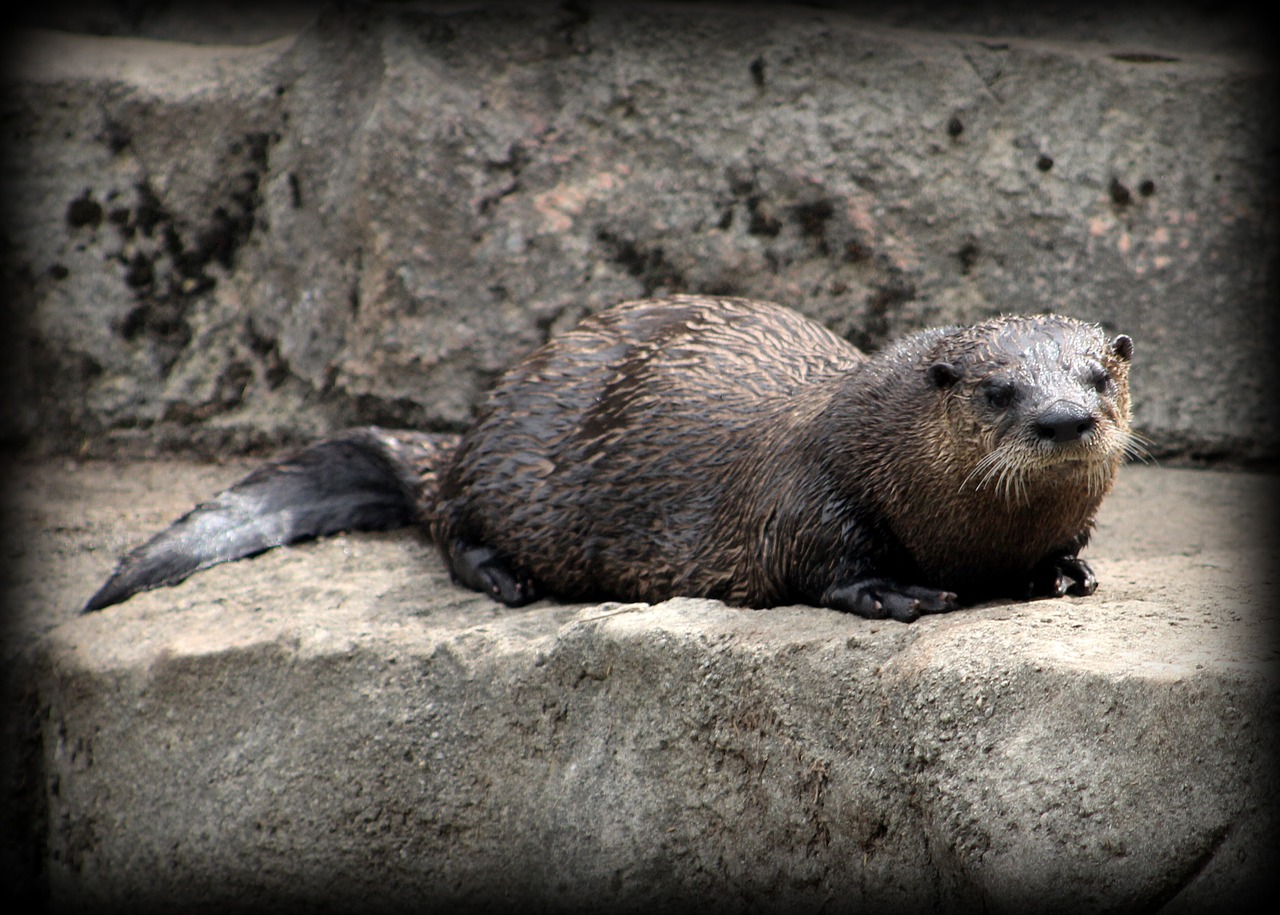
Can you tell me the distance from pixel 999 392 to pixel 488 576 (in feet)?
5.31

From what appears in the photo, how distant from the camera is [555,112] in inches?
194

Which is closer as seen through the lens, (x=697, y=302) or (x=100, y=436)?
(x=697, y=302)

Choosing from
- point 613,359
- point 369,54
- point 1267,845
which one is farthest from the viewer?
point 369,54

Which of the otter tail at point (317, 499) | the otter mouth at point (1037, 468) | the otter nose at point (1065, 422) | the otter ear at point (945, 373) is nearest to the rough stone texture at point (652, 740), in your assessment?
the otter tail at point (317, 499)

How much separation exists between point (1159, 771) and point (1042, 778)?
8.2 inches

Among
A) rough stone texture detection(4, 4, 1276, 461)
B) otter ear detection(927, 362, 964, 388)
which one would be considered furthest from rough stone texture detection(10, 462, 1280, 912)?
rough stone texture detection(4, 4, 1276, 461)

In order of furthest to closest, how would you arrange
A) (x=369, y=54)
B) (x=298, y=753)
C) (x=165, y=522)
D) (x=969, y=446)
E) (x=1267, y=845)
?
(x=369, y=54) → (x=165, y=522) → (x=298, y=753) → (x=969, y=446) → (x=1267, y=845)

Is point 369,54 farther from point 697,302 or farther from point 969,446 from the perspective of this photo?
point 969,446

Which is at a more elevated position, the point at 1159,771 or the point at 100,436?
the point at 1159,771

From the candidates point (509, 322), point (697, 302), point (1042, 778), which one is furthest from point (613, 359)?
point (1042, 778)

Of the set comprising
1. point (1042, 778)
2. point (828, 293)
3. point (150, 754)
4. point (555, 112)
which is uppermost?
point (555, 112)

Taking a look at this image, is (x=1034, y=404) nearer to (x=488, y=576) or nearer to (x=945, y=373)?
(x=945, y=373)

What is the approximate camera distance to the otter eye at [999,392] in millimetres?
3137

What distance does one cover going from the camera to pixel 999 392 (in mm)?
3150
